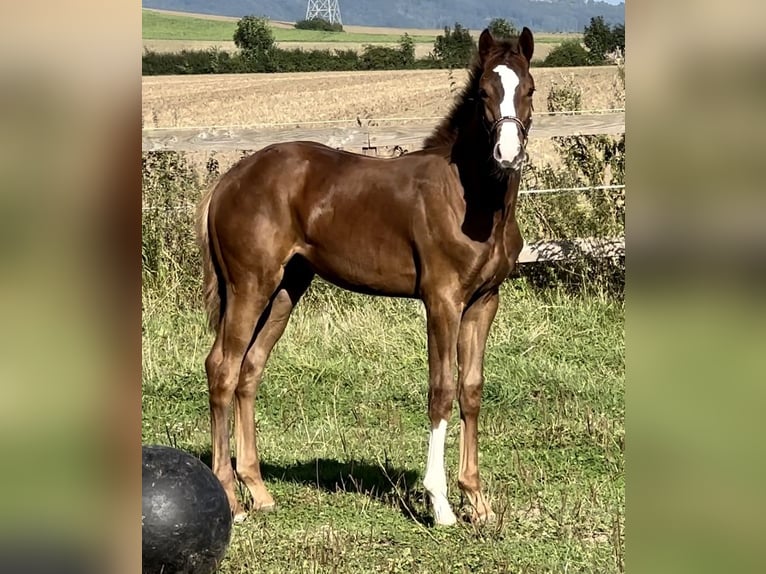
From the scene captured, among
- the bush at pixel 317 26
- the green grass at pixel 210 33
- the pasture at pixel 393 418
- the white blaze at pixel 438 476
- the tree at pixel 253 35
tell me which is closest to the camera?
the pasture at pixel 393 418

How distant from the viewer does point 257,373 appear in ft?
18.8

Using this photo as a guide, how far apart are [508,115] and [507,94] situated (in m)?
0.11

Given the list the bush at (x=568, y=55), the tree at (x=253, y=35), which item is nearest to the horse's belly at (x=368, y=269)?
the bush at (x=568, y=55)

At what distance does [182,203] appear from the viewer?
31.3 feet

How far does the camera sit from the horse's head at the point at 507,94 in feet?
14.7

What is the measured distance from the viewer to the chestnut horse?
509 centimetres

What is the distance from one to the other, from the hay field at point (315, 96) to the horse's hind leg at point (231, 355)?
2025 centimetres

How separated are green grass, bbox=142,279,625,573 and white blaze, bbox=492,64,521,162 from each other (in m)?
1.89

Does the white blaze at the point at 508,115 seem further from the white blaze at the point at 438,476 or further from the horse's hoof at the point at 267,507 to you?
the horse's hoof at the point at 267,507

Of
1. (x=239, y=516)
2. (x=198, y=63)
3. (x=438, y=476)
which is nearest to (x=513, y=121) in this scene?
(x=438, y=476)

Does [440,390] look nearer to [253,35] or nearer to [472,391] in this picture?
[472,391]

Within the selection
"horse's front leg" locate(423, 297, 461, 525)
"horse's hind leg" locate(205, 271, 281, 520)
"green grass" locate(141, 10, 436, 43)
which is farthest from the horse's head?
"green grass" locate(141, 10, 436, 43)
